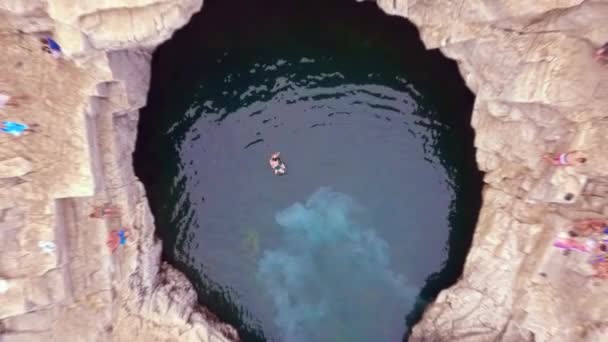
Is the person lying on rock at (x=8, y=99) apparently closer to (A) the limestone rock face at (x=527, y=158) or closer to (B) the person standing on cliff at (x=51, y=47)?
(B) the person standing on cliff at (x=51, y=47)

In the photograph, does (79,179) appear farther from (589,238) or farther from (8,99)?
(589,238)

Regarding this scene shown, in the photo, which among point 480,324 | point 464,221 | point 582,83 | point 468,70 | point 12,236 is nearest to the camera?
point 582,83

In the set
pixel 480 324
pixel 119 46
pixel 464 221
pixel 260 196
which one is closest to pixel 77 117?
pixel 119 46

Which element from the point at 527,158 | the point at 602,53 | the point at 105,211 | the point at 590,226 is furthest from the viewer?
the point at 105,211

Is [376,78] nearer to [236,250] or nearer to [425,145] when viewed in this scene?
[425,145]

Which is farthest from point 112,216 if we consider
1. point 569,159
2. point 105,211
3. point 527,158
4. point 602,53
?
point 602,53

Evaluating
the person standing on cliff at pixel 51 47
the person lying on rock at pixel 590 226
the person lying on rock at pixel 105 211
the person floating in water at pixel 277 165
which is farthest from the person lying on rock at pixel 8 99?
the person lying on rock at pixel 590 226

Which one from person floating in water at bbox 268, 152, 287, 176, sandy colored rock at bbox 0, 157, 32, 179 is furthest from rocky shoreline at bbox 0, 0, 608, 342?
person floating in water at bbox 268, 152, 287, 176
